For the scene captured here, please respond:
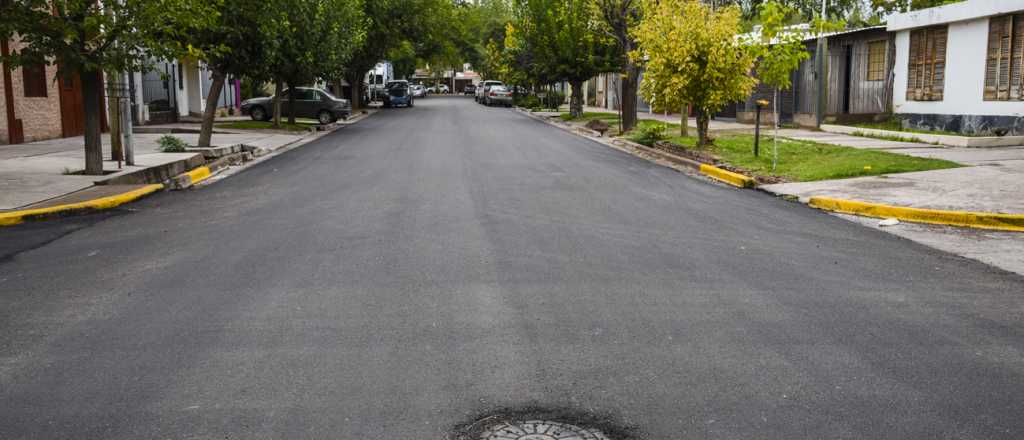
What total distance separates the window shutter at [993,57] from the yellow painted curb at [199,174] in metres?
17.5

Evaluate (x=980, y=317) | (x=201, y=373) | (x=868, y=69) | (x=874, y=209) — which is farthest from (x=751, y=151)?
(x=201, y=373)

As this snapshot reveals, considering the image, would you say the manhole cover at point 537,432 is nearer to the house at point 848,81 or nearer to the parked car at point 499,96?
the house at point 848,81

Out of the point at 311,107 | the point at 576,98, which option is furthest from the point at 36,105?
the point at 576,98

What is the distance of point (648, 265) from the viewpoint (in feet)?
25.6

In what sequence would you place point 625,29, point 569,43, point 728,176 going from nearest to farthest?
point 728,176, point 625,29, point 569,43

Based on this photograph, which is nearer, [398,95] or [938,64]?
[938,64]

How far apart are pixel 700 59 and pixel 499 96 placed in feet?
136

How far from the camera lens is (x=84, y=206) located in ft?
37.7

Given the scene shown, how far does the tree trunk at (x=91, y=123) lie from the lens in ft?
48.1

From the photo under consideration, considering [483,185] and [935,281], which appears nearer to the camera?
[935,281]

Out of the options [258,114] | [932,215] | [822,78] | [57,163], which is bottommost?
[932,215]

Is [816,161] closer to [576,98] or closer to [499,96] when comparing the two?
[576,98]

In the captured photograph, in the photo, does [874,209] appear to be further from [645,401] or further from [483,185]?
[645,401]

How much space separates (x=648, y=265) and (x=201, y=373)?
411 cm
